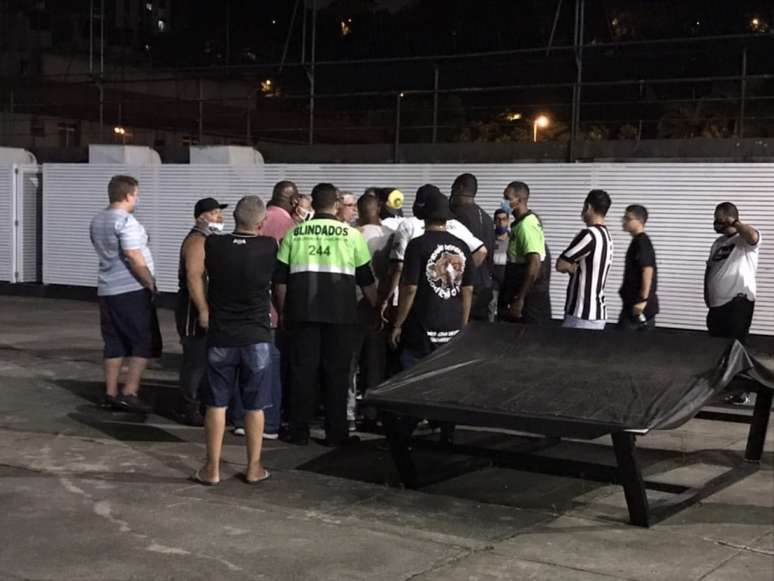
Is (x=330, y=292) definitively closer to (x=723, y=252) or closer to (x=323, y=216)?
(x=323, y=216)

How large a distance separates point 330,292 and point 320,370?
596 mm

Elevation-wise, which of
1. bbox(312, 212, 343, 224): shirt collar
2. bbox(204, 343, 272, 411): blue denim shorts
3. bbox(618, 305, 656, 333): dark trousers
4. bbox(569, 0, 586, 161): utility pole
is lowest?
bbox(204, 343, 272, 411): blue denim shorts

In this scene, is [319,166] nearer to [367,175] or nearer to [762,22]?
[367,175]

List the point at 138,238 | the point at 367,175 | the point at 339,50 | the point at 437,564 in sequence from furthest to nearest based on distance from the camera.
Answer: the point at 339,50, the point at 367,175, the point at 138,238, the point at 437,564

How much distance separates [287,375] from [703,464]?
2.97 meters

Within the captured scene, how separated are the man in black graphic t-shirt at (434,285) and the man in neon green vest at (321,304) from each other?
40cm

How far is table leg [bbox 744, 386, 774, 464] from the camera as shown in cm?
708

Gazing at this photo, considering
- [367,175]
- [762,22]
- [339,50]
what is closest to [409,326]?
[367,175]

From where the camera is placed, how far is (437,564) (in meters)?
5.13

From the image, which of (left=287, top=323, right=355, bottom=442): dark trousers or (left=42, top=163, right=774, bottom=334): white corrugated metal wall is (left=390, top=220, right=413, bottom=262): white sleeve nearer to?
(left=287, top=323, right=355, bottom=442): dark trousers

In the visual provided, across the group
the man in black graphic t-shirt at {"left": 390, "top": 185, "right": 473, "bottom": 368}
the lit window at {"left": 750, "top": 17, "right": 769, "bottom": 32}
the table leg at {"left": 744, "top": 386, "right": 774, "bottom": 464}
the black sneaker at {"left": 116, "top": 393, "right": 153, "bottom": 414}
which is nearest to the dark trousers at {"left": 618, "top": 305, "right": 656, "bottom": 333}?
the table leg at {"left": 744, "top": 386, "right": 774, "bottom": 464}

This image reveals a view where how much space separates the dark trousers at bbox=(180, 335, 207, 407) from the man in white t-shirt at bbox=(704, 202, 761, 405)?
4.50m

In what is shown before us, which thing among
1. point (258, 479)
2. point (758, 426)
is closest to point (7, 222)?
point (258, 479)

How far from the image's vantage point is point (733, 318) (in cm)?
952
